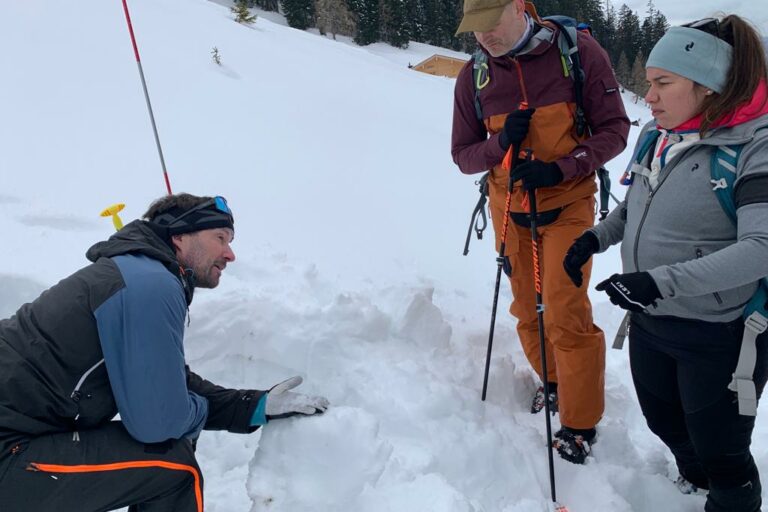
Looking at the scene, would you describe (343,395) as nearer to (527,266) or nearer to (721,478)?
(527,266)

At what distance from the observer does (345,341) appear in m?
3.49

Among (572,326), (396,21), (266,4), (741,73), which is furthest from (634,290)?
(266,4)

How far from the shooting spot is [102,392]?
6.99 feet

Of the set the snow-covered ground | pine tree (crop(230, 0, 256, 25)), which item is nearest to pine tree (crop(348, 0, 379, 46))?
pine tree (crop(230, 0, 256, 25))

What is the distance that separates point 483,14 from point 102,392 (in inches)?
97.0

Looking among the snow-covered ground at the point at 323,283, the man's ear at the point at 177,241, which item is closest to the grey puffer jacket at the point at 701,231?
the snow-covered ground at the point at 323,283

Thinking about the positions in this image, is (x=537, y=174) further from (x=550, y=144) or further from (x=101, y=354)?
(x=101, y=354)

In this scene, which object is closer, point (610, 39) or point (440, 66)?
point (440, 66)

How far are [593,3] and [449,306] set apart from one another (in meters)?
75.8

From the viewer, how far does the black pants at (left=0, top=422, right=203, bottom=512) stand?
6.35 feet

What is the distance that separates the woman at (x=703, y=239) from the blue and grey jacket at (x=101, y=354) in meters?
1.77

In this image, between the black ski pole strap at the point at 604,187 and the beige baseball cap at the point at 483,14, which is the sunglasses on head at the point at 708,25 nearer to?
the beige baseball cap at the point at 483,14

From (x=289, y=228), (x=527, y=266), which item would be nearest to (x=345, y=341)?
(x=527, y=266)

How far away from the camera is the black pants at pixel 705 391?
2.14 metres
